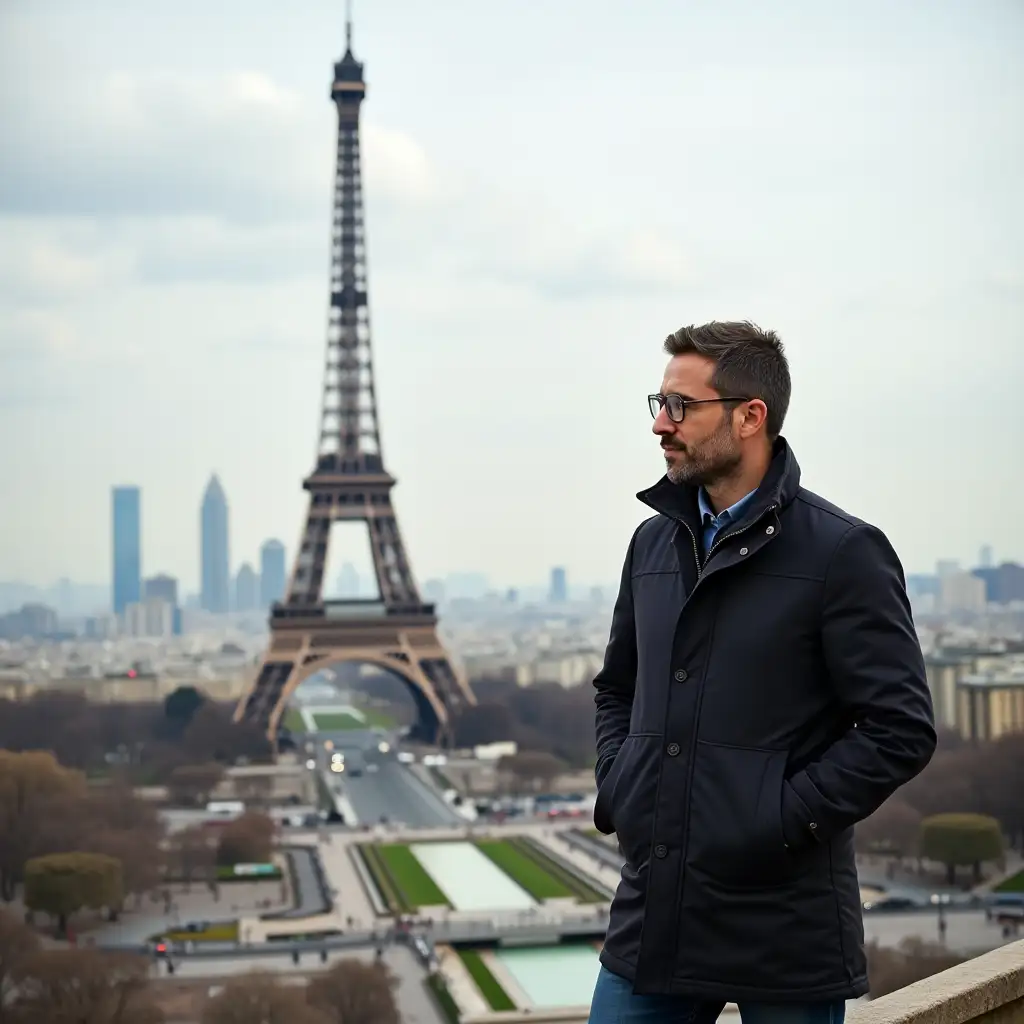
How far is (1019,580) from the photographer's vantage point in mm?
64438

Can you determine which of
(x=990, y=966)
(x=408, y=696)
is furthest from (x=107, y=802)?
(x=408, y=696)

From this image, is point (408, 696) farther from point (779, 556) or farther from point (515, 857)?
point (779, 556)

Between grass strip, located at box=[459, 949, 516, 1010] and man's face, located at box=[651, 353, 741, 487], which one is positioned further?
grass strip, located at box=[459, 949, 516, 1010]

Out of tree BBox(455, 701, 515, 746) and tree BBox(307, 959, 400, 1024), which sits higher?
tree BBox(455, 701, 515, 746)

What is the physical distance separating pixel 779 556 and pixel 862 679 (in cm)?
22

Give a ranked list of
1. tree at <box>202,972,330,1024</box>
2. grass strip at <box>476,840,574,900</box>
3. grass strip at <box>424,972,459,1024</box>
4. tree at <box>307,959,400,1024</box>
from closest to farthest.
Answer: tree at <box>202,972,330,1024</box>, tree at <box>307,959,400,1024</box>, grass strip at <box>424,972,459,1024</box>, grass strip at <box>476,840,574,900</box>

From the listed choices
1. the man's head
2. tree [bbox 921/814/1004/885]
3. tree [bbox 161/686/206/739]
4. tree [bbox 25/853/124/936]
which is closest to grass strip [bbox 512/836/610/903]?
tree [bbox 921/814/1004/885]

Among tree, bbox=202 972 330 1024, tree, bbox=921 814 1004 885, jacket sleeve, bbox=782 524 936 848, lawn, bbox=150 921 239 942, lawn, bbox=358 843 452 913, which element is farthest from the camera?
tree, bbox=921 814 1004 885

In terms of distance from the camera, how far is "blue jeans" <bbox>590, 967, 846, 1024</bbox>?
2.54 m

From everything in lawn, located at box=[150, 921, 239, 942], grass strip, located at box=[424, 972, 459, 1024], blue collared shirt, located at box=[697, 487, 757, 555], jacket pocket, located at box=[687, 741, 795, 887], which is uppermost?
blue collared shirt, located at box=[697, 487, 757, 555]

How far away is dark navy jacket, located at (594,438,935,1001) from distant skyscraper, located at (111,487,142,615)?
249ft

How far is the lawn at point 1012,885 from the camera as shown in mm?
20750

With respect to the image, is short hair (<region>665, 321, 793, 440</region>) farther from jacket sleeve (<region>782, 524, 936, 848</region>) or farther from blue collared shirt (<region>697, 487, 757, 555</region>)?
jacket sleeve (<region>782, 524, 936, 848</region>)

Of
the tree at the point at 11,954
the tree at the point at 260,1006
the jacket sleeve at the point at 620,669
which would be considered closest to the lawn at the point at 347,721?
the tree at the point at 11,954
